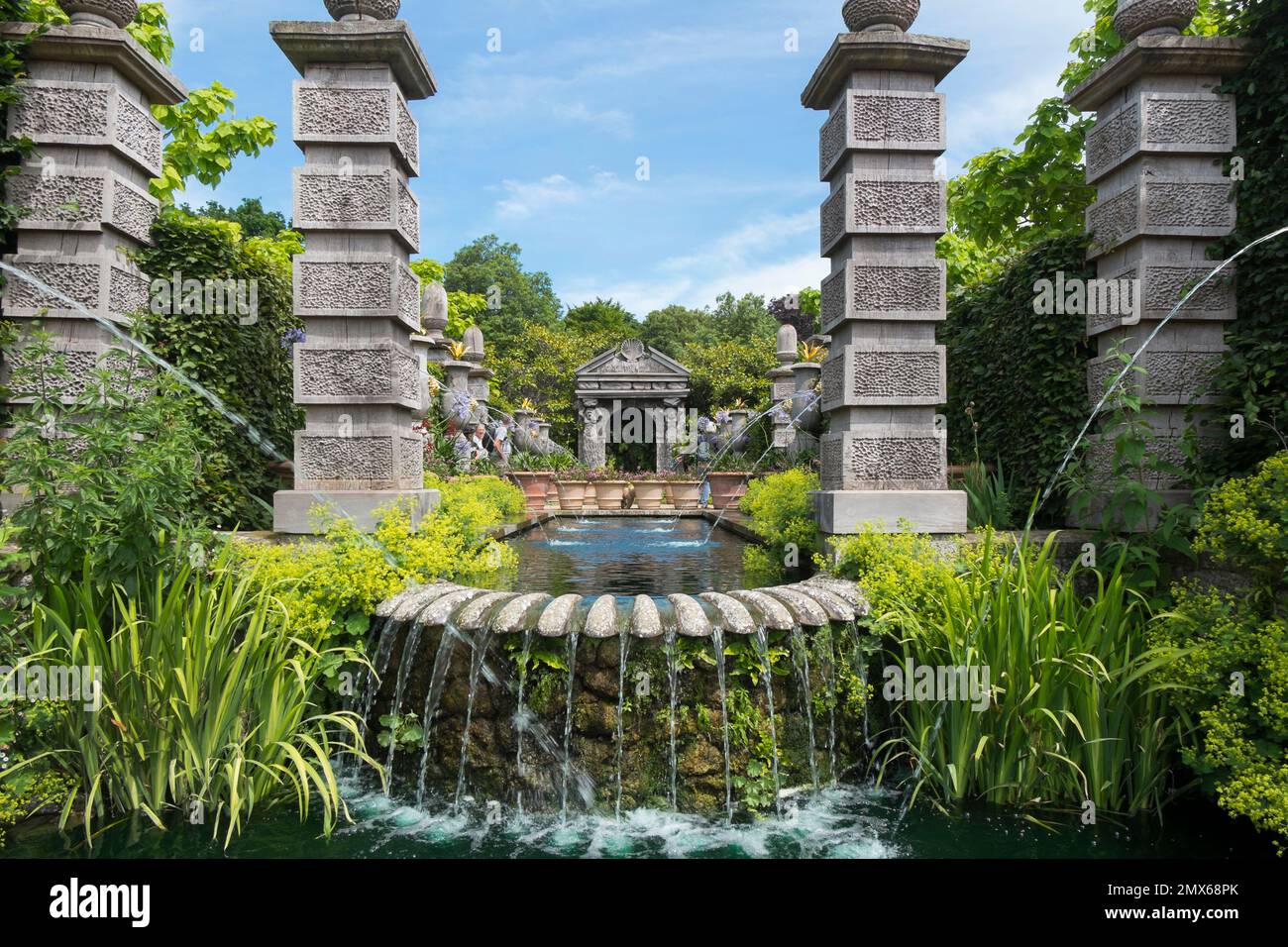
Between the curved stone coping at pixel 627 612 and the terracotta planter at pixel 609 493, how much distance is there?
12.8m

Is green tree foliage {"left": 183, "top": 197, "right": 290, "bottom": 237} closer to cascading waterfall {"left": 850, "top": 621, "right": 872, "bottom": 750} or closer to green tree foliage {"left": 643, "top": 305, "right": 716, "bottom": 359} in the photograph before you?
green tree foliage {"left": 643, "top": 305, "right": 716, "bottom": 359}

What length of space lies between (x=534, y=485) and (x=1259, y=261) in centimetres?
1203

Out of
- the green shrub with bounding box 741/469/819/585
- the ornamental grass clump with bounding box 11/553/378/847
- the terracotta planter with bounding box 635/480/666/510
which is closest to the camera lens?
the ornamental grass clump with bounding box 11/553/378/847

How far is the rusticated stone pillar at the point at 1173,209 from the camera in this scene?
491 cm

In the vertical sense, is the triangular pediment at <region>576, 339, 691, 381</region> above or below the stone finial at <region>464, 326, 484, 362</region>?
above

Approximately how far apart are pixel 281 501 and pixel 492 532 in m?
3.19

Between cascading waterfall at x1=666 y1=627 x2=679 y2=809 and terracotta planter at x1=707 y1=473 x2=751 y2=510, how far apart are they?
969cm

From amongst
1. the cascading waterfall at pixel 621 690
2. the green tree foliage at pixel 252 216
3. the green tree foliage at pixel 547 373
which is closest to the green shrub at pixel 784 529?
the cascading waterfall at pixel 621 690

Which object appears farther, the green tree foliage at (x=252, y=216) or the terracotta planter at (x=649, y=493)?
the green tree foliage at (x=252, y=216)

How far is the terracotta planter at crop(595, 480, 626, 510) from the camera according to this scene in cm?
1733

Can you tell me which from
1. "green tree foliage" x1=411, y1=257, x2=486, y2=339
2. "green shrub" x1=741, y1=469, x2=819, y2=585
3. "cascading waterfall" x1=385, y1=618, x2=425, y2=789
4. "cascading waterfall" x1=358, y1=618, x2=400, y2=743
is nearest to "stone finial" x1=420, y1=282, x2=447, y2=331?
"green shrub" x1=741, y1=469, x2=819, y2=585

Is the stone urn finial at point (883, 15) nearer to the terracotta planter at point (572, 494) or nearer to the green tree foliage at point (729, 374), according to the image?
the terracotta planter at point (572, 494)

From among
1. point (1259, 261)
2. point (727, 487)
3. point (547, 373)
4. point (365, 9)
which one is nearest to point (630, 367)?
point (547, 373)

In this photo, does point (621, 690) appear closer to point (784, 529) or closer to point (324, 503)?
point (324, 503)
